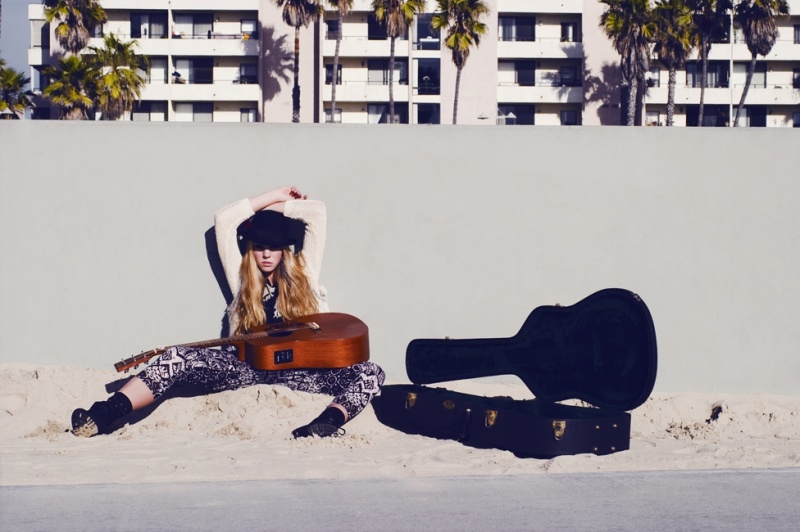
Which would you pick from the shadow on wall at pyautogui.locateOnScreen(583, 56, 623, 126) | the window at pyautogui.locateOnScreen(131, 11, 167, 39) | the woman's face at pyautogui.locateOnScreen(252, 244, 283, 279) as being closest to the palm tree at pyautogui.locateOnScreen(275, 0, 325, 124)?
the window at pyautogui.locateOnScreen(131, 11, 167, 39)

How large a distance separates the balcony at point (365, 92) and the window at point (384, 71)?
0.18 metres

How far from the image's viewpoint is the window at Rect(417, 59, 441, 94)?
142 ft

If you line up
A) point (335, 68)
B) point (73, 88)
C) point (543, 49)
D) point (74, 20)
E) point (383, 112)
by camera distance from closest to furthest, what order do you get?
point (73, 88)
point (335, 68)
point (74, 20)
point (383, 112)
point (543, 49)

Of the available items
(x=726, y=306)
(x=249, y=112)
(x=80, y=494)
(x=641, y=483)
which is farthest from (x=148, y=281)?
(x=249, y=112)

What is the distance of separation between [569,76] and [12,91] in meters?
24.4

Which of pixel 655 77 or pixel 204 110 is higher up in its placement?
pixel 655 77

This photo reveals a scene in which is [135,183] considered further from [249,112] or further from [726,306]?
[249,112]

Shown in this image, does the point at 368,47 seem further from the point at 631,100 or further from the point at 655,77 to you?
the point at 655,77

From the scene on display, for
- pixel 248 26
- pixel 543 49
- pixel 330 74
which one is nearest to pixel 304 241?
pixel 330 74

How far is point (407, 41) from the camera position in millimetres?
43719

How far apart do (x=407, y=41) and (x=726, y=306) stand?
37.3 m

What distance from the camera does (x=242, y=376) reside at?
706 cm

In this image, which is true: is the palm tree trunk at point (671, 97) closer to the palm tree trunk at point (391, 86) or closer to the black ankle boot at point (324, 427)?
the palm tree trunk at point (391, 86)

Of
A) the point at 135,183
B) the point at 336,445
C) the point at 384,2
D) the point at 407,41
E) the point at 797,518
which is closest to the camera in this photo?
the point at 797,518
